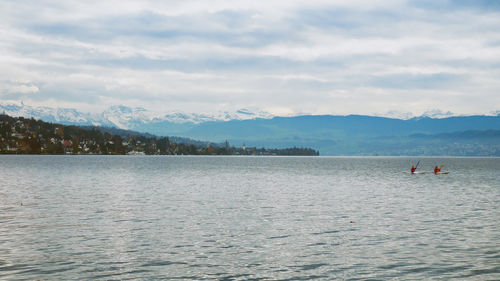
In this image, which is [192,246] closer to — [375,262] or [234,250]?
[234,250]

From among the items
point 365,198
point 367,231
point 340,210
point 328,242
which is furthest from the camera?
point 365,198

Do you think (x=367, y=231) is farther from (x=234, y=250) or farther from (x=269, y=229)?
(x=234, y=250)

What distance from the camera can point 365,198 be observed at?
7375cm

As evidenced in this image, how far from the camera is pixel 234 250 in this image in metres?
34.2

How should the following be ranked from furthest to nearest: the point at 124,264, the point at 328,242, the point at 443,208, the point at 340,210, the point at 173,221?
the point at 443,208
the point at 340,210
the point at 173,221
the point at 328,242
the point at 124,264

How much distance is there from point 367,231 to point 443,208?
Answer: 2286 cm

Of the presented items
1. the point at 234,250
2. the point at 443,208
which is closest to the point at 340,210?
the point at 443,208

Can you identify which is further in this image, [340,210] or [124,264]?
[340,210]

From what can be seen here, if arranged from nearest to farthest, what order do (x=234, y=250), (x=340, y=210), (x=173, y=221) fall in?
(x=234, y=250), (x=173, y=221), (x=340, y=210)

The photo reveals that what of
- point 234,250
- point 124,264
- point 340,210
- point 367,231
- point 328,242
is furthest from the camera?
point 340,210

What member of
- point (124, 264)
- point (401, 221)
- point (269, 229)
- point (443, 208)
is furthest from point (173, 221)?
point (443, 208)

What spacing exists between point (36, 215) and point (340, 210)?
3213 centimetres

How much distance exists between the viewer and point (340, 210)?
5747cm

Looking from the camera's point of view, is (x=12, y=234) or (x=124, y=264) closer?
(x=124, y=264)
